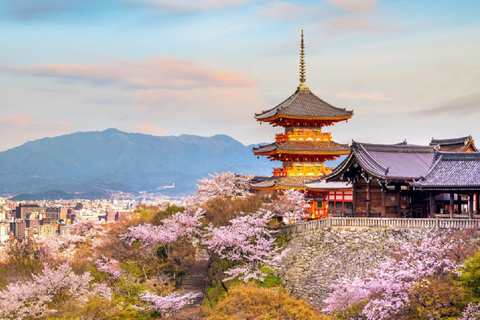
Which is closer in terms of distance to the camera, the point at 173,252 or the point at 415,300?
the point at 415,300

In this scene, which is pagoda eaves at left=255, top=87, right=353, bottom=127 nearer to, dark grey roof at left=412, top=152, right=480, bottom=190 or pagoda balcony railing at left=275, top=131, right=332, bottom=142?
pagoda balcony railing at left=275, top=131, right=332, bottom=142

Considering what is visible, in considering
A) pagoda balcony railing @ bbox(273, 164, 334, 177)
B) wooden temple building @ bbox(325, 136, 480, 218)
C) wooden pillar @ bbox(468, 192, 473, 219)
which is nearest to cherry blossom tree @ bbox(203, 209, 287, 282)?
wooden temple building @ bbox(325, 136, 480, 218)

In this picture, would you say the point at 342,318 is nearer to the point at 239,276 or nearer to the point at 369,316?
the point at 369,316

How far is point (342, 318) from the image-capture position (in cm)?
3250

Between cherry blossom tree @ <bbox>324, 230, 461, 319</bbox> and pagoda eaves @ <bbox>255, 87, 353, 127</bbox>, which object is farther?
pagoda eaves @ <bbox>255, 87, 353, 127</bbox>

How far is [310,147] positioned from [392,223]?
19.7 meters

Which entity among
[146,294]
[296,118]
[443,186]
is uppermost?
[296,118]

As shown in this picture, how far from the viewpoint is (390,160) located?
4400 centimetres

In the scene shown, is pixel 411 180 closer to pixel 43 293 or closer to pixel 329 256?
pixel 329 256

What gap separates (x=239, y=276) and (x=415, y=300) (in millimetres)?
17468

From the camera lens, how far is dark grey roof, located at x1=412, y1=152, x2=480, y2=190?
39312 millimetres

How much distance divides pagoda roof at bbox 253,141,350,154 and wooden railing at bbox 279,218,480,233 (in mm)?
13011

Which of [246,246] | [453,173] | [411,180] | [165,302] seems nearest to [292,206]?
[246,246]

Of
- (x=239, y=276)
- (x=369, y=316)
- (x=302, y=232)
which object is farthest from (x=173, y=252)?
(x=369, y=316)
